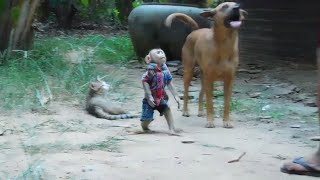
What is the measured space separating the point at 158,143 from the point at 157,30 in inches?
242

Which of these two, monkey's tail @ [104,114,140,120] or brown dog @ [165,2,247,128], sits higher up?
brown dog @ [165,2,247,128]

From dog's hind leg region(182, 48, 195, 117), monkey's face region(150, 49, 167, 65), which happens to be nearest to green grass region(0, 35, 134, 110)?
dog's hind leg region(182, 48, 195, 117)

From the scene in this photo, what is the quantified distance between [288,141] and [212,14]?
154 cm

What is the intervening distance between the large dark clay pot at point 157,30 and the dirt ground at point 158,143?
3275 mm

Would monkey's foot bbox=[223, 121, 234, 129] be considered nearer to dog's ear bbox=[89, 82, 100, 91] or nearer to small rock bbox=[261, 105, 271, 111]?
small rock bbox=[261, 105, 271, 111]

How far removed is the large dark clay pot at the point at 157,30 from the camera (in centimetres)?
1077

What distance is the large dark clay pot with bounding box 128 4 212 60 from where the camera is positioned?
10766 mm

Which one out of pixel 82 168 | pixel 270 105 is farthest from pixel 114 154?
pixel 270 105

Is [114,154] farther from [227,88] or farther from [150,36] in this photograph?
[150,36]

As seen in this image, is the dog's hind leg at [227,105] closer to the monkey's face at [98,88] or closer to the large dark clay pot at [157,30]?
the monkey's face at [98,88]

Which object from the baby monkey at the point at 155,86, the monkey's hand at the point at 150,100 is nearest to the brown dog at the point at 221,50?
the baby monkey at the point at 155,86

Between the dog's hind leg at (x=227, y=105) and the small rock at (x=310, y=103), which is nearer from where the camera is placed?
the dog's hind leg at (x=227, y=105)

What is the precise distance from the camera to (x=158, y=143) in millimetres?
4973

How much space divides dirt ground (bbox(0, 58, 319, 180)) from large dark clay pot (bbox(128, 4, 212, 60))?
3275 mm
